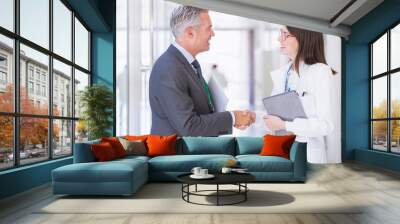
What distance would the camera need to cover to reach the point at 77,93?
7.81 m

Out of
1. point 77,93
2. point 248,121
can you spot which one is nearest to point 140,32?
point 77,93

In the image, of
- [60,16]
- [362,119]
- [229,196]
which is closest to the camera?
[229,196]

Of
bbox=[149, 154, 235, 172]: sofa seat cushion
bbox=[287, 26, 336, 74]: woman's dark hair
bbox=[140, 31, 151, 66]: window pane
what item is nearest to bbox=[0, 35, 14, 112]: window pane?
bbox=[149, 154, 235, 172]: sofa seat cushion

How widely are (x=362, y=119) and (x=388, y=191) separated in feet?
14.2

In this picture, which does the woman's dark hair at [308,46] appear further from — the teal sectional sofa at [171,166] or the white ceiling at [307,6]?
the teal sectional sofa at [171,166]

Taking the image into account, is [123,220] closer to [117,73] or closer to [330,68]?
[117,73]

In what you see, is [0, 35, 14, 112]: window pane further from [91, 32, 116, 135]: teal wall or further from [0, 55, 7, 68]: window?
[91, 32, 116, 135]: teal wall

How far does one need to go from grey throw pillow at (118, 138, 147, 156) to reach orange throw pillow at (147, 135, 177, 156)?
0.14 meters

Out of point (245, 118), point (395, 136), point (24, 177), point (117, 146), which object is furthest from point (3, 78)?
point (395, 136)

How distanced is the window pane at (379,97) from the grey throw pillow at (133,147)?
17.4 ft

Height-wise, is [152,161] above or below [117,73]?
below

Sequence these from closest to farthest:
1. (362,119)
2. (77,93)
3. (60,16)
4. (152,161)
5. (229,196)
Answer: (229,196) < (152,161) < (60,16) < (77,93) < (362,119)

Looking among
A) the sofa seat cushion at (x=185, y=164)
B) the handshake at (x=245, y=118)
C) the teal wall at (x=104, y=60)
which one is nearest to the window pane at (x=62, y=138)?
the teal wall at (x=104, y=60)

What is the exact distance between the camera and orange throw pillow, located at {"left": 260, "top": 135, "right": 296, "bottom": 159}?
6.49 m
